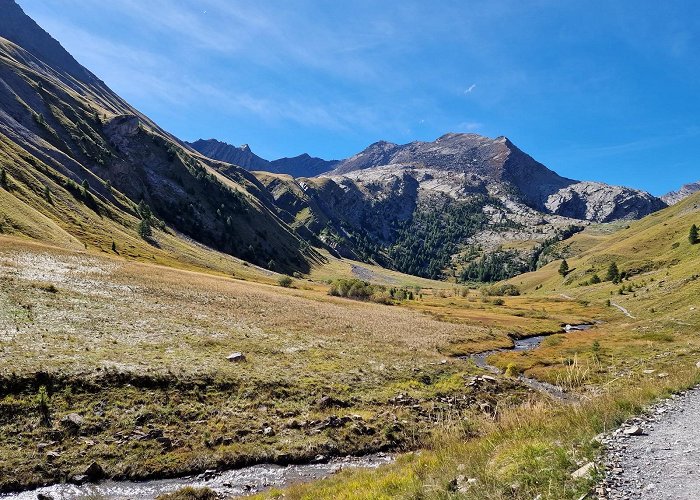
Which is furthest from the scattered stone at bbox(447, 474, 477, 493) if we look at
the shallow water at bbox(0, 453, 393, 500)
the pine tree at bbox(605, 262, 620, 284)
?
the pine tree at bbox(605, 262, 620, 284)

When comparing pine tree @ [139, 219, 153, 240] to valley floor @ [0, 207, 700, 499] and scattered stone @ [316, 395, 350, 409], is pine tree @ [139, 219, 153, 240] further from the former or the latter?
scattered stone @ [316, 395, 350, 409]

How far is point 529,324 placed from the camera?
9112 cm

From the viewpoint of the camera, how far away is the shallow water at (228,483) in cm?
1688

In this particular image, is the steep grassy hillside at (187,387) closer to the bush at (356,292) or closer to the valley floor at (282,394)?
the valley floor at (282,394)

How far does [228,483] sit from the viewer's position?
60.2ft

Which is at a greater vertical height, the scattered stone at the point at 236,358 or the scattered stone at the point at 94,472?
the scattered stone at the point at 236,358

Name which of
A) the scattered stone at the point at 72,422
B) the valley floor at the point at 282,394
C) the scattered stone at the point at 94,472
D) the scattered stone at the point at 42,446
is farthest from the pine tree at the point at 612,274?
the scattered stone at the point at 42,446

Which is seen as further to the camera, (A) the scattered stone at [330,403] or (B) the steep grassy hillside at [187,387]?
(A) the scattered stone at [330,403]

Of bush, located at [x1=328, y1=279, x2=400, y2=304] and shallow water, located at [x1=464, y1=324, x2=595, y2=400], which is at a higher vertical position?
shallow water, located at [x1=464, y1=324, x2=595, y2=400]

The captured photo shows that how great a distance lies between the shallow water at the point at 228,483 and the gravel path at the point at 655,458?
40.1 feet

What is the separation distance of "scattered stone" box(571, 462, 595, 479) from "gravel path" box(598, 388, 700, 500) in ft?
1.02

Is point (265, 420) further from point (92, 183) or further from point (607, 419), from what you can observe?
point (92, 183)

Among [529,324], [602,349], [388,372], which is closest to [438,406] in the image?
[388,372]

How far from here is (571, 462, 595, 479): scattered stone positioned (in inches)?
351
